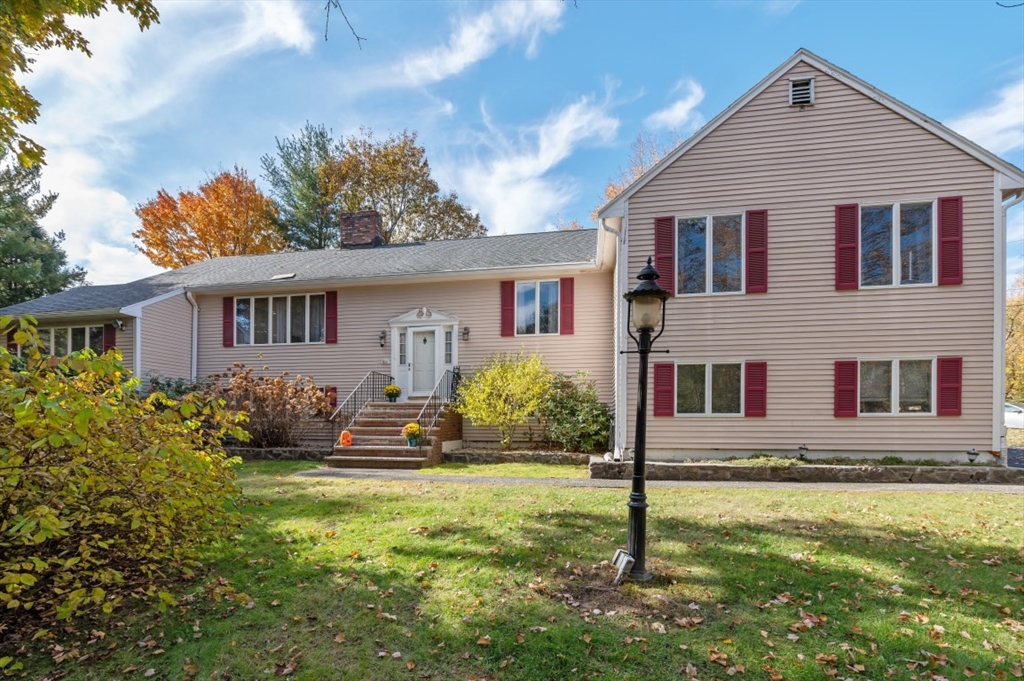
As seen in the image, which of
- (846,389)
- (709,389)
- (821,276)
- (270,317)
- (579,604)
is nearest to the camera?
(579,604)

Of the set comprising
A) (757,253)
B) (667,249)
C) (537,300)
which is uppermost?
(667,249)

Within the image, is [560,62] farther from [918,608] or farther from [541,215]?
[541,215]

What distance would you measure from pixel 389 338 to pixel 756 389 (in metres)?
8.84

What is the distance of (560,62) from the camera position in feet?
40.4

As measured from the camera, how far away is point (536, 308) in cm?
1275

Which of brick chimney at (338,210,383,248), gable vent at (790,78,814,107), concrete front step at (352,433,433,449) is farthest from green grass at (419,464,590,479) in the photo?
brick chimney at (338,210,383,248)

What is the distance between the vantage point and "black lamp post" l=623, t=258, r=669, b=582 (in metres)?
4.20

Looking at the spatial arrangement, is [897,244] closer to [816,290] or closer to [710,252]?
[816,290]

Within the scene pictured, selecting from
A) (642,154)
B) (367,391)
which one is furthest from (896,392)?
(642,154)

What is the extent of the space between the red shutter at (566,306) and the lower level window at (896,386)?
5.93 m

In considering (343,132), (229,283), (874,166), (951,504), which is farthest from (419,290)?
(343,132)

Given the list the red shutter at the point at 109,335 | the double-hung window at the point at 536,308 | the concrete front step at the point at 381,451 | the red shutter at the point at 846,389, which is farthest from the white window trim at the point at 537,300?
the red shutter at the point at 109,335

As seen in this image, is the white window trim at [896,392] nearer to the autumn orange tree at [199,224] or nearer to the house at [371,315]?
the house at [371,315]

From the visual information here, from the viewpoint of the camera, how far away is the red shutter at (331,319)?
45.5ft
